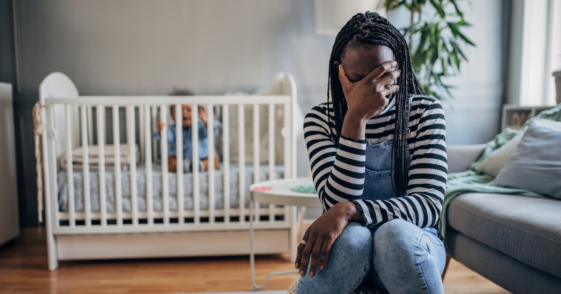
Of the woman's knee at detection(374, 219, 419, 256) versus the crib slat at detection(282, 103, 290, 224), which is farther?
the crib slat at detection(282, 103, 290, 224)

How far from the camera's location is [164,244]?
1855mm

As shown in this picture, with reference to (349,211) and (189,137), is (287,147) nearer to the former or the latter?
(189,137)

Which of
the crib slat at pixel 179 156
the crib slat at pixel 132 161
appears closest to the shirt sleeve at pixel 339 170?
the crib slat at pixel 179 156

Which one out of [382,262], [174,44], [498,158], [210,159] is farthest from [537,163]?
[174,44]

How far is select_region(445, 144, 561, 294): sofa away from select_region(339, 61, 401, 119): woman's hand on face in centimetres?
58

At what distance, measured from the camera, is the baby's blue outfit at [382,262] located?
63 cm

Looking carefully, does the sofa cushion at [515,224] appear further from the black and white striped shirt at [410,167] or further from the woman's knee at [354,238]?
the woman's knee at [354,238]

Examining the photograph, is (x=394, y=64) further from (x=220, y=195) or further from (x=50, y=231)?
(x=50, y=231)

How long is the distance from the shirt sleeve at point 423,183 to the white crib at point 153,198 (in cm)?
101

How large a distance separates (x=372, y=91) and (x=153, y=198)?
4.60 ft

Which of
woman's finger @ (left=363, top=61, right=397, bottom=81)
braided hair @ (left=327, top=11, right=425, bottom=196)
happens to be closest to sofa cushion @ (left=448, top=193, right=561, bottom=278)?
braided hair @ (left=327, top=11, right=425, bottom=196)

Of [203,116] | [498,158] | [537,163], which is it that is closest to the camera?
[537,163]

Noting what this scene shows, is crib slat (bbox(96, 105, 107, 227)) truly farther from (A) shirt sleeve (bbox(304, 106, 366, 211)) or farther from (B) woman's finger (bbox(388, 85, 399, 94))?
(B) woman's finger (bbox(388, 85, 399, 94))

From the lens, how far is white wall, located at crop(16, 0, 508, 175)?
7.63 feet
